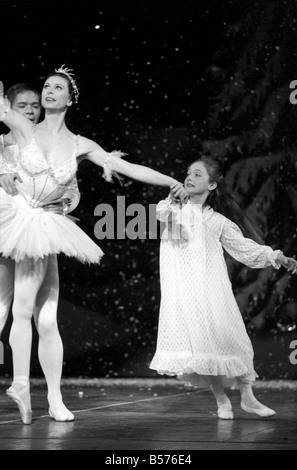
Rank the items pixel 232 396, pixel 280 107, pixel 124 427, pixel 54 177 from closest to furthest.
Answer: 1. pixel 124 427
2. pixel 54 177
3. pixel 232 396
4. pixel 280 107

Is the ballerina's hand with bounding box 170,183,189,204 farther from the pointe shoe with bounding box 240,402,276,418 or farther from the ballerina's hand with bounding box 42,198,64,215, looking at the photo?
the pointe shoe with bounding box 240,402,276,418

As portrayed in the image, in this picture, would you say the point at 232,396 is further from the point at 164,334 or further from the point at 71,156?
the point at 71,156

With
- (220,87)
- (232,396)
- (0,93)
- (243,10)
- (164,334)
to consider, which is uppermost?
(243,10)

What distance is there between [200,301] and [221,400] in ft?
1.22

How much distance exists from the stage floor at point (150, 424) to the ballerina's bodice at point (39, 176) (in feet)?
2.63

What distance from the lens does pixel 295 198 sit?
4.93 m

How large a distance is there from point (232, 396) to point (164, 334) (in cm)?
99

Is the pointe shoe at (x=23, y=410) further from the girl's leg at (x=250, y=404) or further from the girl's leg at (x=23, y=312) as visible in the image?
the girl's leg at (x=250, y=404)

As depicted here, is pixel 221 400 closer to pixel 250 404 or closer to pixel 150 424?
pixel 250 404

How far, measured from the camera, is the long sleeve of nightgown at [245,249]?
3691 mm

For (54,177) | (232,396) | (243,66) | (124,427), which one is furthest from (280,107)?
(124,427)

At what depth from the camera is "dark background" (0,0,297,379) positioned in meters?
4.95

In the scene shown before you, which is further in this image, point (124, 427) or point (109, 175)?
point (109, 175)
